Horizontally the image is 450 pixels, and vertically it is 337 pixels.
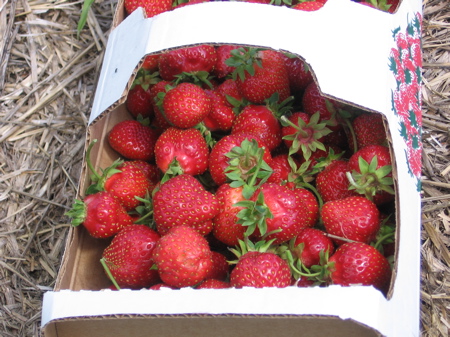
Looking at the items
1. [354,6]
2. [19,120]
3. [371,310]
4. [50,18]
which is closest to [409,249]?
[371,310]

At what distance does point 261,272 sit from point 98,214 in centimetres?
37

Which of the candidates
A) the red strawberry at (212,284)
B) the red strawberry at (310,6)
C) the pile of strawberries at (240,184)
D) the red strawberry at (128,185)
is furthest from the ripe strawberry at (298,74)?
the red strawberry at (212,284)

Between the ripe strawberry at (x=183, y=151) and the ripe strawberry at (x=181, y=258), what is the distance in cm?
21

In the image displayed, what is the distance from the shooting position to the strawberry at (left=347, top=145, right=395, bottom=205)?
1.07 metres

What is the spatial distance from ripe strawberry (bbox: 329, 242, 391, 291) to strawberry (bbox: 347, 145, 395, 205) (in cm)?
13

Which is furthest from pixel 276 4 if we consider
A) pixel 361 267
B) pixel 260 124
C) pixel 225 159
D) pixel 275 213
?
pixel 361 267

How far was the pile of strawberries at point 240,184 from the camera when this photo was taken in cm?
101

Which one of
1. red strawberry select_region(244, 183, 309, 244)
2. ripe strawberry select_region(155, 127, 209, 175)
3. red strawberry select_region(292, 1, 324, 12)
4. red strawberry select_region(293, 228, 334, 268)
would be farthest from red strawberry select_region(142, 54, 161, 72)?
red strawberry select_region(293, 228, 334, 268)

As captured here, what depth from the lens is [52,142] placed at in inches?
64.7

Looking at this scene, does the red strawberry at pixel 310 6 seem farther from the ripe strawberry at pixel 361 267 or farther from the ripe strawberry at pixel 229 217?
the ripe strawberry at pixel 361 267

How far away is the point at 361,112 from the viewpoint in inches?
47.9

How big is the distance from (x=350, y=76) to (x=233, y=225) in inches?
14.3

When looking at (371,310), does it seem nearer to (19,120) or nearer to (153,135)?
(153,135)

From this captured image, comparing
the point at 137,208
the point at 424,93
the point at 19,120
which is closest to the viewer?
the point at 137,208
